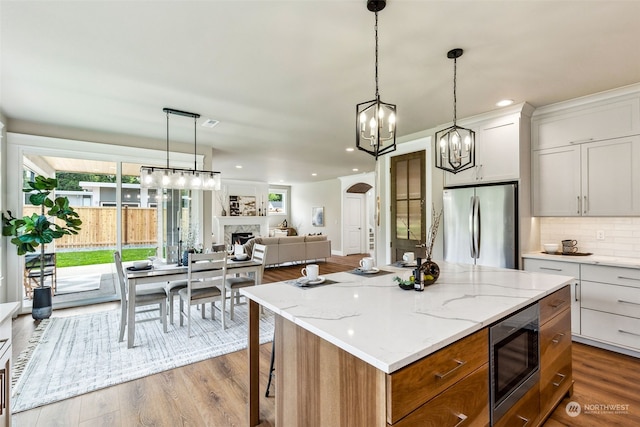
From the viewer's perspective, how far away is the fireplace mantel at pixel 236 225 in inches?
406

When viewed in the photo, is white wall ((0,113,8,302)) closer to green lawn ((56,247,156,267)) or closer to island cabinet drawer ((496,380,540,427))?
green lawn ((56,247,156,267))

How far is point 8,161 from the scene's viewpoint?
3.95 meters

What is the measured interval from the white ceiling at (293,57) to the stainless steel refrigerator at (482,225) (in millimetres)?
1013

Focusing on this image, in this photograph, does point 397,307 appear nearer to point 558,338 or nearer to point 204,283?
point 558,338

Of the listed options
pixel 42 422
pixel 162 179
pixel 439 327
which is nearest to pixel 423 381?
pixel 439 327

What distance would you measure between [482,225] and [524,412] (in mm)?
2368

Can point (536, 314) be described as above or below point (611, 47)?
below

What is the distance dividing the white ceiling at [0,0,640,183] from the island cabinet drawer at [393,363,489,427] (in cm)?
205

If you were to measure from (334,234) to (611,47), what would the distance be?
8701 mm

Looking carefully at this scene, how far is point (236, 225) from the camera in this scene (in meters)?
10.6

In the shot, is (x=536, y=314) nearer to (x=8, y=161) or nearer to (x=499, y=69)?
(x=499, y=69)

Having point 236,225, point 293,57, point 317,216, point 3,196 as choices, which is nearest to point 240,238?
point 236,225

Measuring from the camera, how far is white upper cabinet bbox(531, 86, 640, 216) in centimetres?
298
